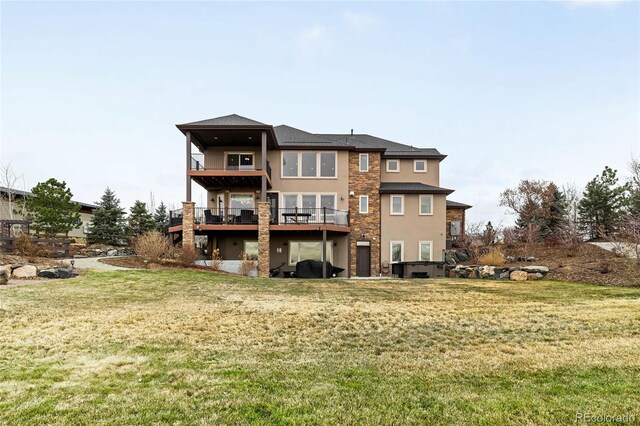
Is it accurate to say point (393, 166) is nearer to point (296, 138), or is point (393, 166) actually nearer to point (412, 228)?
point (412, 228)

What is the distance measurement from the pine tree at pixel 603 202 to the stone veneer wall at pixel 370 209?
14.5 meters

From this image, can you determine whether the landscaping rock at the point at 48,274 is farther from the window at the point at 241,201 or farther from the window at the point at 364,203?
the window at the point at 364,203

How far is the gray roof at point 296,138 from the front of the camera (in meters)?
22.9

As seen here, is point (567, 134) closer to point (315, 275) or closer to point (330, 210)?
point (330, 210)

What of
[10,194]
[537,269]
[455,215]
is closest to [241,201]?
[455,215]

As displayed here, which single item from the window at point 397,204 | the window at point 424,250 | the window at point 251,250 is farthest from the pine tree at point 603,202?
the window at point 251,250

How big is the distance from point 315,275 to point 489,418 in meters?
17.2

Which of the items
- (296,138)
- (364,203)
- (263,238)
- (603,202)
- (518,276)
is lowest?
(518,276)

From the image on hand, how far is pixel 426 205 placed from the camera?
2336 cm

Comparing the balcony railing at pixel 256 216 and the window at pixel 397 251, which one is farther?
the window at pixel 397 251

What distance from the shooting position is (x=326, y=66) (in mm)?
21625

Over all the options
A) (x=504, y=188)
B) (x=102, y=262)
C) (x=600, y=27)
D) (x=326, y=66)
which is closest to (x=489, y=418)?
(x=600, y=27)

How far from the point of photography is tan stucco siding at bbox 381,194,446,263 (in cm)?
2313

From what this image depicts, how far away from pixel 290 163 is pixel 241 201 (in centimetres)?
380
